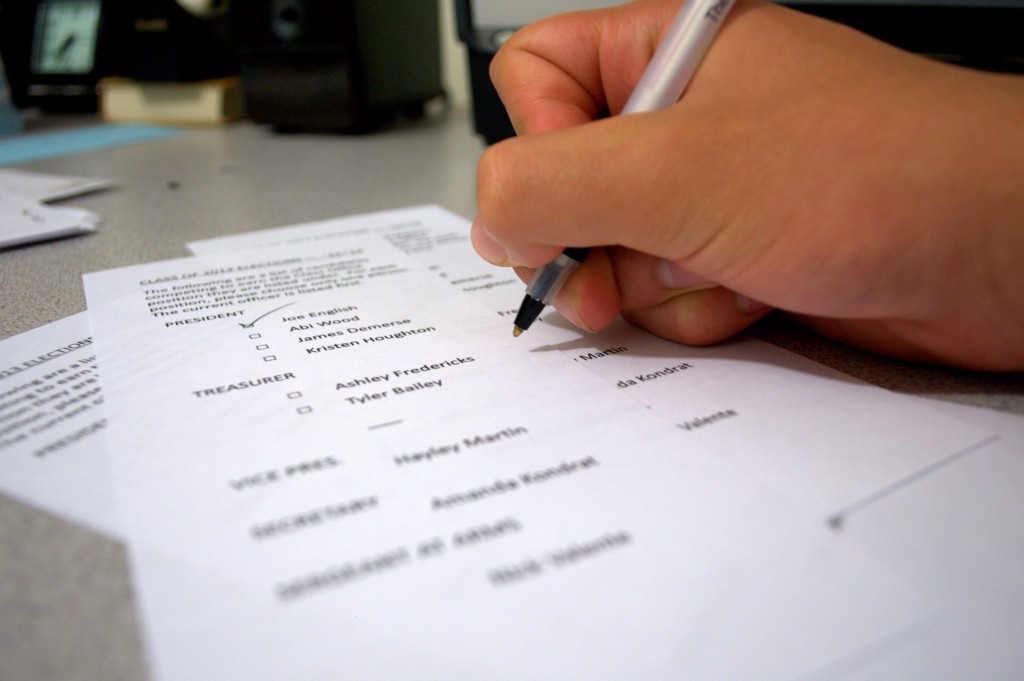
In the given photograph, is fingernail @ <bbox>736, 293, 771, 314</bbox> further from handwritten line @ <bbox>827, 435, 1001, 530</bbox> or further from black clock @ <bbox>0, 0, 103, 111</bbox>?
black clock @ <bbox>0, 0, 103, 111</bbox>

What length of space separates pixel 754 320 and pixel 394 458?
0.70ft

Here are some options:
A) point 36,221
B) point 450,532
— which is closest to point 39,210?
point 36,221

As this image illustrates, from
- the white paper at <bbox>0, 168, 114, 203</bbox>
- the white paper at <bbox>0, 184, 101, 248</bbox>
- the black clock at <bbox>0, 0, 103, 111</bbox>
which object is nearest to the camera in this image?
the white paper at <bbox>0, 184, 101, 248</bbox>

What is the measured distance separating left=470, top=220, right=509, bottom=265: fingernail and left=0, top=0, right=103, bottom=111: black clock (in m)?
1.07

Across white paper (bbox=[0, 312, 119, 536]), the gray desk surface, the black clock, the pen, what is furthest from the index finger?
the black clock

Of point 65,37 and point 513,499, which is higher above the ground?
point 65,37

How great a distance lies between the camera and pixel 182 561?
0.23 m

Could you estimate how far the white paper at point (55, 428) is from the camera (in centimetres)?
26

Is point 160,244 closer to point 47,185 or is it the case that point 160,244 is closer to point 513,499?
point 47,185

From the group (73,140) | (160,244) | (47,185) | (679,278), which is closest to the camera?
(679,278)

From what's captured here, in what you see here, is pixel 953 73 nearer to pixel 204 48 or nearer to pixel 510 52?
pixel 510 52

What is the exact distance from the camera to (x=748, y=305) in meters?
0.38

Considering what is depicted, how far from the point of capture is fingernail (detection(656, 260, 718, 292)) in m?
0.37

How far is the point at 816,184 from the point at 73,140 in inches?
40.7
